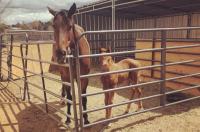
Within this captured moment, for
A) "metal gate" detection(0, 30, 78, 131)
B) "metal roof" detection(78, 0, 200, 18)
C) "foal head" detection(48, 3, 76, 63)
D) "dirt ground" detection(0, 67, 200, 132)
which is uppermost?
"metal roof" detection(78, 0, 200, 18)

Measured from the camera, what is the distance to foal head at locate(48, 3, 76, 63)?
370 cm

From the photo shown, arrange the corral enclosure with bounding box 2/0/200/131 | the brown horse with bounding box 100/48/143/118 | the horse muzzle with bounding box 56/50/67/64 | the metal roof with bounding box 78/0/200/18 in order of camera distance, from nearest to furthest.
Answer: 1. the horse muzzle with bounding box 56/50/67/64
2. the brown horse with bounding box 100/48/143/118
3. the corral enclosure with bounding box 2/0/200/131
4. the metal roof with bounding box 78/0/200/18

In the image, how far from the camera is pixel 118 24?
16750 mm

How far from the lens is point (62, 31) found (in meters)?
3.83

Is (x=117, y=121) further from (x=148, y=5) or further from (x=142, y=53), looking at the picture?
(x=148, y=5)

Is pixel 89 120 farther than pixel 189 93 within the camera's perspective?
No

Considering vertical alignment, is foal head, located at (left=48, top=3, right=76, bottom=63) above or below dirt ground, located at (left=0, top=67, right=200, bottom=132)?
above

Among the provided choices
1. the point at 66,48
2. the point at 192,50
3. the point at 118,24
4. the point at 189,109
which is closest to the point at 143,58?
the point at 192,50

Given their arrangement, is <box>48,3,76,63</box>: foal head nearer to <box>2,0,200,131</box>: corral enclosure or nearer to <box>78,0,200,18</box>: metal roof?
<box>2,0,200,131</box>: corral enclosure

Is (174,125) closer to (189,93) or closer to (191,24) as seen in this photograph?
(189,93)

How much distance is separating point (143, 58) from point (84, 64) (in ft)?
15.0

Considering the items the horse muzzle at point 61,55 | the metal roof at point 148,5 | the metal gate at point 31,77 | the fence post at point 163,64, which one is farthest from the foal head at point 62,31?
the metal roof at point 148,5

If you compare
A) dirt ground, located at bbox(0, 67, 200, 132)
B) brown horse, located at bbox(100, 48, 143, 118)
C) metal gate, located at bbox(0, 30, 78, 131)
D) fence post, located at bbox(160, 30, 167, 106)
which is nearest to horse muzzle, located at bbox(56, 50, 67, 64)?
metal gate, located at bbox(0, 30, 78, 131)

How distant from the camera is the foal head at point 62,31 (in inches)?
146
